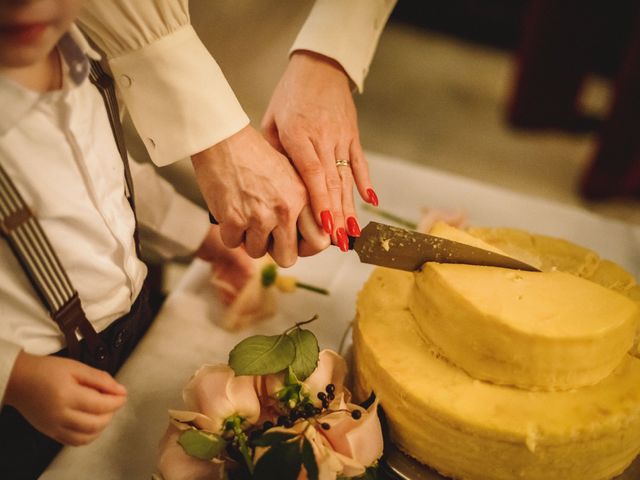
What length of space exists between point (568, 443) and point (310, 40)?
73cm

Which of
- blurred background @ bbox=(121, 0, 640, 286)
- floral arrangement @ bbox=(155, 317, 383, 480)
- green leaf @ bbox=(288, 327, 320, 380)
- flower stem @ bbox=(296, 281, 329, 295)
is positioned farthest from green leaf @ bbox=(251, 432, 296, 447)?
blurred background @ bbox=(121, 0, 640, 286)

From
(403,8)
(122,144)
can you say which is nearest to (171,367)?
(122,144)

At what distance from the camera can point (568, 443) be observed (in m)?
0.74

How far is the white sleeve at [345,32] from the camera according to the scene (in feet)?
3.31

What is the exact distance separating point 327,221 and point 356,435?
11.6 inches

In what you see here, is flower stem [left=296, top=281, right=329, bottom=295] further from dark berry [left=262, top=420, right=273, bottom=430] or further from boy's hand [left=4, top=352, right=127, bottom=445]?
boy's hand [left=4, top=352, right=127, bottom=445]

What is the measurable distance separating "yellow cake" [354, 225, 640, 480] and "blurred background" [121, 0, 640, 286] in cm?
180

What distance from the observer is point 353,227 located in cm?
87

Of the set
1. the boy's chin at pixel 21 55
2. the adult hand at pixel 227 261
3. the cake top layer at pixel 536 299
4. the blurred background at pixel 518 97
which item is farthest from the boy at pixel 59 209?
the blurred background at pixel 518 97

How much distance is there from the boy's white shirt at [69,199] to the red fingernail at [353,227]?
307 mm

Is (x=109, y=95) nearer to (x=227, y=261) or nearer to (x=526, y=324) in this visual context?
(x=227, y=261)

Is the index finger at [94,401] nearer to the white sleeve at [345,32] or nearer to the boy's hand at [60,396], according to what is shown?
the boy's hand at [60,396]

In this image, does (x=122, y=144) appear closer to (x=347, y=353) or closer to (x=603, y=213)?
(x=347, y=353)

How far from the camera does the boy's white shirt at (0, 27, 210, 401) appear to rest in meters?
0.64
